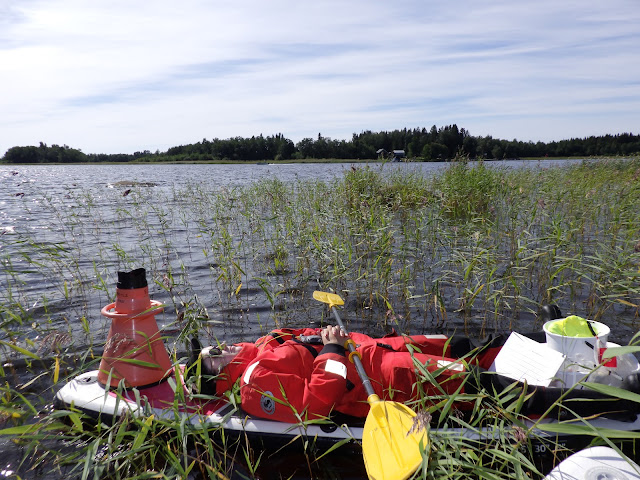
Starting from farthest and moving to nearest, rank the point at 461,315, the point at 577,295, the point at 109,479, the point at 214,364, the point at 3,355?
the point at 577,295 < the point at 461,315 < the point at 3,355 < the point at 214,364 < the point at 109,479

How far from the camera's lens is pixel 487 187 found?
8.12m

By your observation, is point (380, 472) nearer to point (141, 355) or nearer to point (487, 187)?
point (141, 355)

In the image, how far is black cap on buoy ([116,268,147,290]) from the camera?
2850 mm

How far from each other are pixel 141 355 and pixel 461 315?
348 cm

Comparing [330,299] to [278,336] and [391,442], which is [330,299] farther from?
[391,442]

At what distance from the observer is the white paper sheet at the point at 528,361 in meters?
2.40

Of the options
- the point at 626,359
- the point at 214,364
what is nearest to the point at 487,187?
the point at 626,359

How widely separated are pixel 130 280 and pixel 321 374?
57.1 inches

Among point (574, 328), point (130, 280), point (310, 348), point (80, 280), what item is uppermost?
point (130, 280)

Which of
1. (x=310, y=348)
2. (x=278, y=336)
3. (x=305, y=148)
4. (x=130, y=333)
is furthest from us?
(x=305, y=148)

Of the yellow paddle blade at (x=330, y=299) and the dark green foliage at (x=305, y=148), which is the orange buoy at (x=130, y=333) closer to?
the yellow paddle blade at (x=330, y=299)

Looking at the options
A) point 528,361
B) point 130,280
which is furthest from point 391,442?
point 130,280

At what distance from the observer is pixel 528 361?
2.53m

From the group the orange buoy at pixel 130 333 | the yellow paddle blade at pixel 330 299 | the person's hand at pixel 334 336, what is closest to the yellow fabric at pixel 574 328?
the person's hand at pixel 334 336
